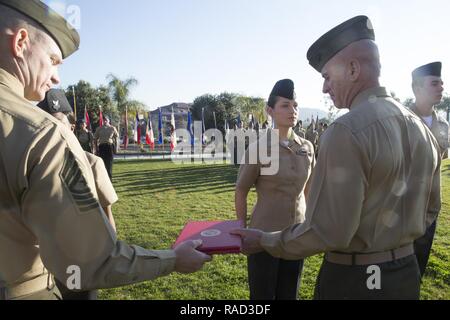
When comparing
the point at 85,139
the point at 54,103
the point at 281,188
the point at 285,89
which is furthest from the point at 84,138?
the point at 281,188

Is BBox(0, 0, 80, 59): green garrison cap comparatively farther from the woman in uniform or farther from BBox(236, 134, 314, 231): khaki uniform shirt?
the woman in uniform

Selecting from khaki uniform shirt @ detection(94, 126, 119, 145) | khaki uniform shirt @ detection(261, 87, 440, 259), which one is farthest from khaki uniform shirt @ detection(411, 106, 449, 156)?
khaki uniform shirt @ detection(94, 126, 119, 145)

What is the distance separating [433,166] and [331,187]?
0.79 metres

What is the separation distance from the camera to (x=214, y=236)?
2092 mm

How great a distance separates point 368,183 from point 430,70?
315 cm

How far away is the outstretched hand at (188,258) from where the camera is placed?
1710mm

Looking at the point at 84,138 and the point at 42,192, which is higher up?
the point at 84,138

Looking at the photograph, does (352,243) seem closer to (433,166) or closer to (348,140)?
(348,140)

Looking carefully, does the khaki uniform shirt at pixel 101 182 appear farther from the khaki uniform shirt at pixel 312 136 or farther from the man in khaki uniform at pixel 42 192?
the khaki uniform shirt at pixel 312 136

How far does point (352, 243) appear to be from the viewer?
1788mm

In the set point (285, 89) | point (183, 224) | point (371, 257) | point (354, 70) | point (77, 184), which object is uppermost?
point (285, 89)

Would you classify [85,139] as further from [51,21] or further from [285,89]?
[51,21]

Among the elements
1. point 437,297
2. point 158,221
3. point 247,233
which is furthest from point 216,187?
point 247,233

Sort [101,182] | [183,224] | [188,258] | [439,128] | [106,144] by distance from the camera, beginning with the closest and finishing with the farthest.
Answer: [188,258]
[101,182]
[439,128]
[183,224]
[106,144]
